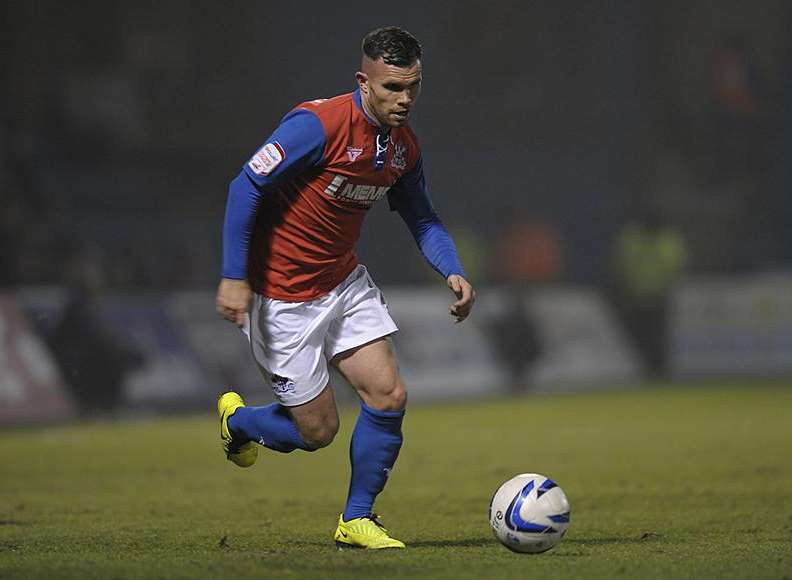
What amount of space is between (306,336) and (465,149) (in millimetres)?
14336

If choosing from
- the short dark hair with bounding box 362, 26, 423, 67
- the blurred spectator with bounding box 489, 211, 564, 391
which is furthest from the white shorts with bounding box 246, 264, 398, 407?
the blurred spectator with bounding box 489, 211, 564, 391

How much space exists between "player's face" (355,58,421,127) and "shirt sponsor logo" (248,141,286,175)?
0.44 m

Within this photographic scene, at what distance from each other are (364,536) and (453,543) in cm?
51

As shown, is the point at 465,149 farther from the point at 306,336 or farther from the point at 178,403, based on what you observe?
the point at 306,336

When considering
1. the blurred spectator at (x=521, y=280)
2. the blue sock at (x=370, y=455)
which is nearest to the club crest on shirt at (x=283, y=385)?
the blue sock at (x=370, y=455)

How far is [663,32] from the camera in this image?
73.5ft

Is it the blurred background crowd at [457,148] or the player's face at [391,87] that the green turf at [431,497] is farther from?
the blurred background crowd at [457,148]

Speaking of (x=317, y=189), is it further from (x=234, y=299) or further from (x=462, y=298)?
(x=462, y=298)

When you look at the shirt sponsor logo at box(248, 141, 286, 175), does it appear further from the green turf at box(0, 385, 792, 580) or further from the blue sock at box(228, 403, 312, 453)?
the green turf at box(0, 385, 792, 580)

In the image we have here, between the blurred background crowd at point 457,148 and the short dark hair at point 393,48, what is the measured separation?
8748 millimetres

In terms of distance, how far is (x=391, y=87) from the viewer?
5.77 metres

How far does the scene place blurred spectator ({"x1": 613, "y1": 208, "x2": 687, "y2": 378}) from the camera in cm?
1983

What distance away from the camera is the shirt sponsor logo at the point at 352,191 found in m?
5.94

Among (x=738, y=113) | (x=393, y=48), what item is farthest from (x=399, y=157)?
(x=738, y=113)
